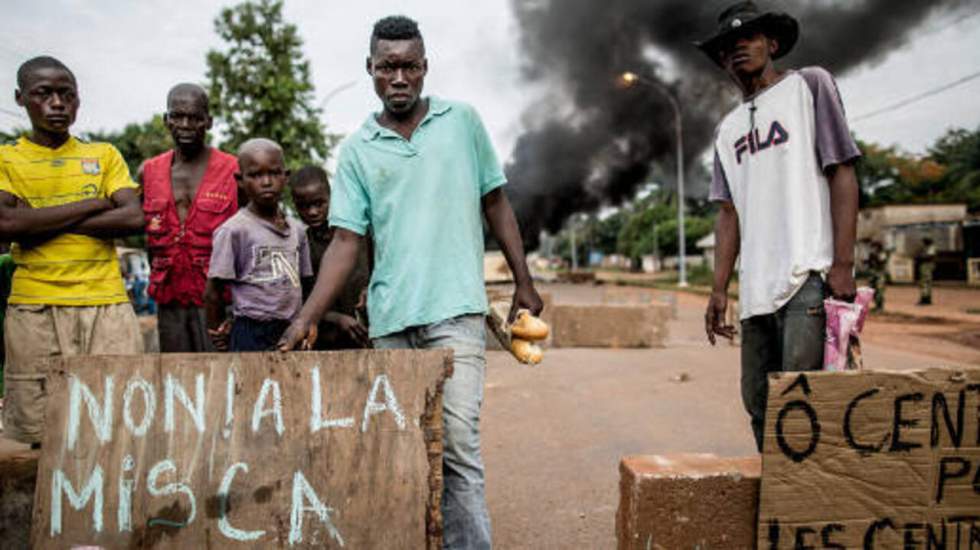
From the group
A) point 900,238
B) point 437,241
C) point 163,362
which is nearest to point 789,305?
point 437,241

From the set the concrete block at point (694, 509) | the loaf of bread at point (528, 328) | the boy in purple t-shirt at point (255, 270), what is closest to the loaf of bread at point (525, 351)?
the loaf of bread at point (528, 328)

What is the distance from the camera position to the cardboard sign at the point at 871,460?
81.4 inches

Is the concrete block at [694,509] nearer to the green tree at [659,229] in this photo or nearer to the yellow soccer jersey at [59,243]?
the yellow soccer jersey at [59,243]

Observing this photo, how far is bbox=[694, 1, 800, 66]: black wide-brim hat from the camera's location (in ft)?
8.14

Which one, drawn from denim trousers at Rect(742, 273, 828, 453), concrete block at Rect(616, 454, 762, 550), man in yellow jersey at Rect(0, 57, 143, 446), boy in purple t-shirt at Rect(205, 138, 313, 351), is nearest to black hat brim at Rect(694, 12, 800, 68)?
denim trousers at Rect(742, 273, 828, 453)

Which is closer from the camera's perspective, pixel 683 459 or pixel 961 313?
pixel 683 459

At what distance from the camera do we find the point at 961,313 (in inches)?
588

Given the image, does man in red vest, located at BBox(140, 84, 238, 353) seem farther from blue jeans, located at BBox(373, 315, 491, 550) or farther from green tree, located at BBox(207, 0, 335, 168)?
green tree, located at BBox(207, 0, 335, 168)

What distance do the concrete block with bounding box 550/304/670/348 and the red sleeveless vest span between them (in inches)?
279

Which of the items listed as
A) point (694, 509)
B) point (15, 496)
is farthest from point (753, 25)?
point (15, 496)

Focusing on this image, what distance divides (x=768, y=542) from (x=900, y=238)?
34188 millimetres

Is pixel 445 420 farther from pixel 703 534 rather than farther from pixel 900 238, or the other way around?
pixel 900 238

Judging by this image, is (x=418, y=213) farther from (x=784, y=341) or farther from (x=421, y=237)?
(x=784, y=341)

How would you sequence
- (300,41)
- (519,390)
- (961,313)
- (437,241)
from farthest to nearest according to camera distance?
(961,313), (300,41), (519,390), (437,241)
